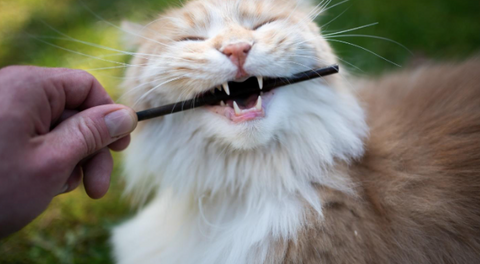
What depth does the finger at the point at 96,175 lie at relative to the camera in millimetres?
1547

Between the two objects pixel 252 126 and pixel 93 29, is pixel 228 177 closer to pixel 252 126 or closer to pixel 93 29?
pixel 252 126

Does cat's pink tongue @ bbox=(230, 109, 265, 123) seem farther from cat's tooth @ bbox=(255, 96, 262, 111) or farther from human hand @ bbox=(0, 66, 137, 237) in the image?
human hand @ bbox=(0, 66, 137, 237)

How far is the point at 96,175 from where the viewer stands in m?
1.54

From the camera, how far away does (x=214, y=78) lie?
144 centimetres

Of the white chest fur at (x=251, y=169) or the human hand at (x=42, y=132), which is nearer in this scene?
the human hand at (x=42, y=132)

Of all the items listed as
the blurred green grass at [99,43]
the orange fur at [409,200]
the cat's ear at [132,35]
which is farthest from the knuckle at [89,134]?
the blurred green grass at [99,43]

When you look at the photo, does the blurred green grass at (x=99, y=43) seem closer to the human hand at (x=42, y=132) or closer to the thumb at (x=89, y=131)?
the human hand at (x=42, y=132)

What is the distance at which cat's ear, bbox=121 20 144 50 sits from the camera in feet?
6.48

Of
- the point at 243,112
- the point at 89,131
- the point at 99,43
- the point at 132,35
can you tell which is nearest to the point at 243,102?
the point at 243,112

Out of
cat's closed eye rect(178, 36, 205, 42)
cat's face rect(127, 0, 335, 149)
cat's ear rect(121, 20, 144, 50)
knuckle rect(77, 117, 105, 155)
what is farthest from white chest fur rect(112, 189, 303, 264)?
cat's ear rect(121, 20, 144, 50)

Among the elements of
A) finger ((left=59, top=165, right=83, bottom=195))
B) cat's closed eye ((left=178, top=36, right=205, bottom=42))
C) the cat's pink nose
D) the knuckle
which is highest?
cat's closed eye ((left=178, top=36, right=205, bottom=42))

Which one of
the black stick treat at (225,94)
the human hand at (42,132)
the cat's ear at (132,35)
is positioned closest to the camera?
the human hand at (42,132)

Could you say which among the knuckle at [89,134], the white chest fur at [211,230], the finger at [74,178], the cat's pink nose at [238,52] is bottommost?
the white chest fur at [211,230]

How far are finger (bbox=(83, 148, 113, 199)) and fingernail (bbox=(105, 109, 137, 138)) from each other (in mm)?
170
